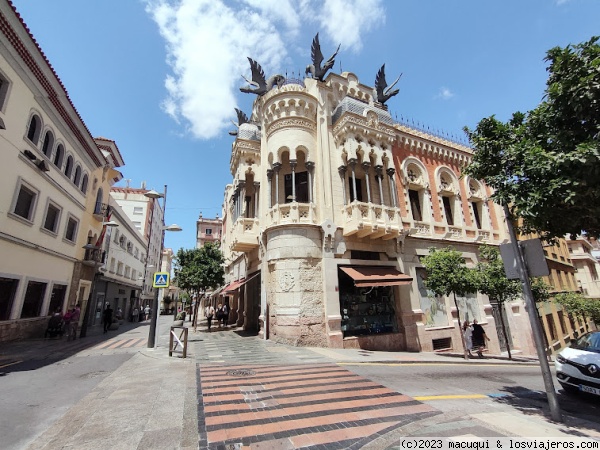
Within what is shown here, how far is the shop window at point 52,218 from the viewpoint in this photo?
Answer: 51.2 feet

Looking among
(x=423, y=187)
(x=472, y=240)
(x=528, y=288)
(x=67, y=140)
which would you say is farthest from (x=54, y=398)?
(x=472, y=240)

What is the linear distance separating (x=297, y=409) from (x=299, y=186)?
1211cm

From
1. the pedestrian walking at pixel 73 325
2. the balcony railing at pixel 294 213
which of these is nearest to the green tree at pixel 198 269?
the pedestrian walking at pixel 73 325

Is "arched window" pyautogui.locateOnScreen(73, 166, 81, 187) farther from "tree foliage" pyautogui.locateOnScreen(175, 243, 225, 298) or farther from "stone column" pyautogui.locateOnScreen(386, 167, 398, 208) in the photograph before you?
"stone column" pyautogui.locateOnScreen(386, 167, 398, 208)

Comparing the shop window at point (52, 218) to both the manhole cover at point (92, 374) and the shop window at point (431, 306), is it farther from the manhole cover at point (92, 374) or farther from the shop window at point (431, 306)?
the shop window at point (431, 306)

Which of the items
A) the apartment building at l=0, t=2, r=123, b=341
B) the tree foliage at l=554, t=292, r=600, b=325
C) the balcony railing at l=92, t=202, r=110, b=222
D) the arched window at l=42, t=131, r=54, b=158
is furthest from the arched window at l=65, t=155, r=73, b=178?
the tree foliage at l=554, t=292, r=600, b=325

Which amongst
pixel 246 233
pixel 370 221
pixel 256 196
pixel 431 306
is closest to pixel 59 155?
pixel 256 196

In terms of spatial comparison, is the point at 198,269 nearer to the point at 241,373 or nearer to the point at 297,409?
the point at 241,373

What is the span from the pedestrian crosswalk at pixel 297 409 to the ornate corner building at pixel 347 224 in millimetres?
5731

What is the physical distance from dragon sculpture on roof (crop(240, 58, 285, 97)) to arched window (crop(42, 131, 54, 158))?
Result: 10.8 meters

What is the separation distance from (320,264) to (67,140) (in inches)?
656

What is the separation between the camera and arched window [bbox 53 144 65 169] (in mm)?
16109

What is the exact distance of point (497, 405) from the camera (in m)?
5.58

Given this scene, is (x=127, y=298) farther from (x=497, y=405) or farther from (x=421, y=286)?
(x=497, y=405)
